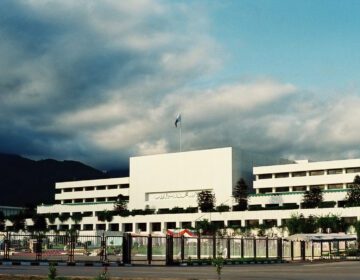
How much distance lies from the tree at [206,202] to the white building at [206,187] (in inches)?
60.7

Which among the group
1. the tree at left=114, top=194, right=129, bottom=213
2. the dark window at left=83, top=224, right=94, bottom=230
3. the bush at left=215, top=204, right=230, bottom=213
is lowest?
the dark window at left=83, top=224, right=94, bottom=230

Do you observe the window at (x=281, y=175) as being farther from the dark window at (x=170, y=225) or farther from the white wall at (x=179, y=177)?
the dark window at (x=170, y=225)

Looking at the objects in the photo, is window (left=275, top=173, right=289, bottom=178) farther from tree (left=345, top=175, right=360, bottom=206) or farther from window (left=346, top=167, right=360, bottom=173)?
tree (left=345, top=175, right=360, bottom=206)

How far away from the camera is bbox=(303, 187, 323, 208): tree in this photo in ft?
382

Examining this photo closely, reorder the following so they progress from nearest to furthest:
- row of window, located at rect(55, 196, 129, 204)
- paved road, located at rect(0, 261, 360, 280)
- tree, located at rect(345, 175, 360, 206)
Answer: paved road, located at rect(0, 261, 360, 280) < tree, located at rect(345, 175, 360, 206) < row of window, located at rect(55, 196, 129, 204)

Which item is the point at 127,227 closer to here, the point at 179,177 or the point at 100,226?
the point at 100,226

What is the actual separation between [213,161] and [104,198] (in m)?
32.5

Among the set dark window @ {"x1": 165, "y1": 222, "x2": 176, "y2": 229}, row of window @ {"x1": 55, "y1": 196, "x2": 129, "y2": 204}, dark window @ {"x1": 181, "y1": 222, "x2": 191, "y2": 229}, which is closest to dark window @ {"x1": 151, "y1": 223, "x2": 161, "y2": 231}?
dark window @ {"x1": 165, "y1": 222, "x2": 176, "y2": 229}

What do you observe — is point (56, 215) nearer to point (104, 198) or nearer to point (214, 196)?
point (104, 198)

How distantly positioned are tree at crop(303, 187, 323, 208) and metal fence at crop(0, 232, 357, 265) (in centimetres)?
4169

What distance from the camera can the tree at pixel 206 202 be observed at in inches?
4983

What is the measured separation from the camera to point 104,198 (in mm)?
157625

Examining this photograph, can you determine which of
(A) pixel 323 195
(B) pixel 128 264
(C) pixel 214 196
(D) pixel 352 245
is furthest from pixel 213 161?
(B) pixel 128 264

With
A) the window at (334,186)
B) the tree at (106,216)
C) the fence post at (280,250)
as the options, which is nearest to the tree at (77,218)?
the tree at (106,216)
